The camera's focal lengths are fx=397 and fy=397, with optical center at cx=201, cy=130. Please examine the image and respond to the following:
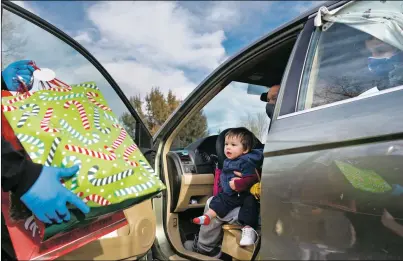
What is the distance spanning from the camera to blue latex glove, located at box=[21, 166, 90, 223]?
157cm

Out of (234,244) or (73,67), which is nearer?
(73,67)

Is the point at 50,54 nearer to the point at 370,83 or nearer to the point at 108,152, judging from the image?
the point at 108,152

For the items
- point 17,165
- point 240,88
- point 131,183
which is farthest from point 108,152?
point 240,88

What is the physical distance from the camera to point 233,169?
267 cm

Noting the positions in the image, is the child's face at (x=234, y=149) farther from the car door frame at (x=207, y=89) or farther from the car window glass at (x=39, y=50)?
the car window glass at (x=39, y=50)

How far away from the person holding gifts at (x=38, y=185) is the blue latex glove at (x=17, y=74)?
0.42m

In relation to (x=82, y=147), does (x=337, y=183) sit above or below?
below

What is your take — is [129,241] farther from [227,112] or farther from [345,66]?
[345,66]

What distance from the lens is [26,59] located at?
6.63ft

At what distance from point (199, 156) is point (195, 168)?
0.14 metres

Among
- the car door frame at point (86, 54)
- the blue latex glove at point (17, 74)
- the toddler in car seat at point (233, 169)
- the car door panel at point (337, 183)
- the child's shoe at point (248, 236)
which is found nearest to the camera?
Answer: the car door panel at point (337, 183)

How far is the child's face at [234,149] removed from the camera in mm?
2768

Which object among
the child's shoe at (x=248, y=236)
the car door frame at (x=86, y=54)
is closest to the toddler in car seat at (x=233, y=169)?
the child's shoe at (x=248, y=236)

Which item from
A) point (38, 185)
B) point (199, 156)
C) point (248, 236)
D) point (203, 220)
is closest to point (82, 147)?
point (38, 185)
